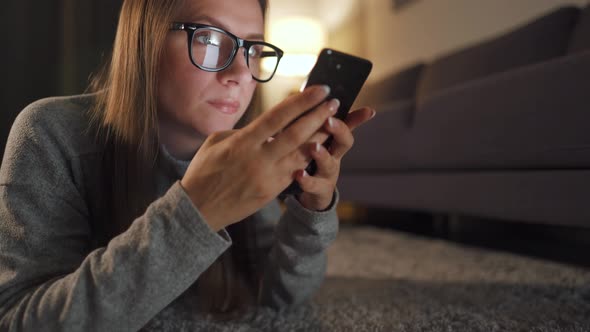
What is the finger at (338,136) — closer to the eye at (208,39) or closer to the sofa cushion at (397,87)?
the eye at (208,39)

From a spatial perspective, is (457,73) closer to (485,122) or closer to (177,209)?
(485,122)

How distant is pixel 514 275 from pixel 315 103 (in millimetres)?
720

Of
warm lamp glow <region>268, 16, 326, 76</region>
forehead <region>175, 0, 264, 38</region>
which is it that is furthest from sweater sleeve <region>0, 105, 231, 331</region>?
warm lamp glow <region>268, 16, 326, 76</region>

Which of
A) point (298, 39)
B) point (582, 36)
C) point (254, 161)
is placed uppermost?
point (582, 36)

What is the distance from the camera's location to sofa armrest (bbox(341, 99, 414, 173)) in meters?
1.31

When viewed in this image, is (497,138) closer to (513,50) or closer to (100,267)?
(513,50)

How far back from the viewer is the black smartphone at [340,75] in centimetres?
36

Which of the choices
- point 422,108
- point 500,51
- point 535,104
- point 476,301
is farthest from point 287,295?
point 500,51

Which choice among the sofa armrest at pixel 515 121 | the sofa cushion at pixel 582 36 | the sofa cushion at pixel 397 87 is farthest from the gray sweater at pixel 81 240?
the sofa cushion at pixel 397 87

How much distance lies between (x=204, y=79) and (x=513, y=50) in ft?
4.10

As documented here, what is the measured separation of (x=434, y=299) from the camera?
0.66m

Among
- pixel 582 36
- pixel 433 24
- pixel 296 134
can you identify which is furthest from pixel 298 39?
pixel 296 134

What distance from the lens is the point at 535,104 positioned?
0.84 m

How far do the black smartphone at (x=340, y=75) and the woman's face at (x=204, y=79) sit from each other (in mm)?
143
